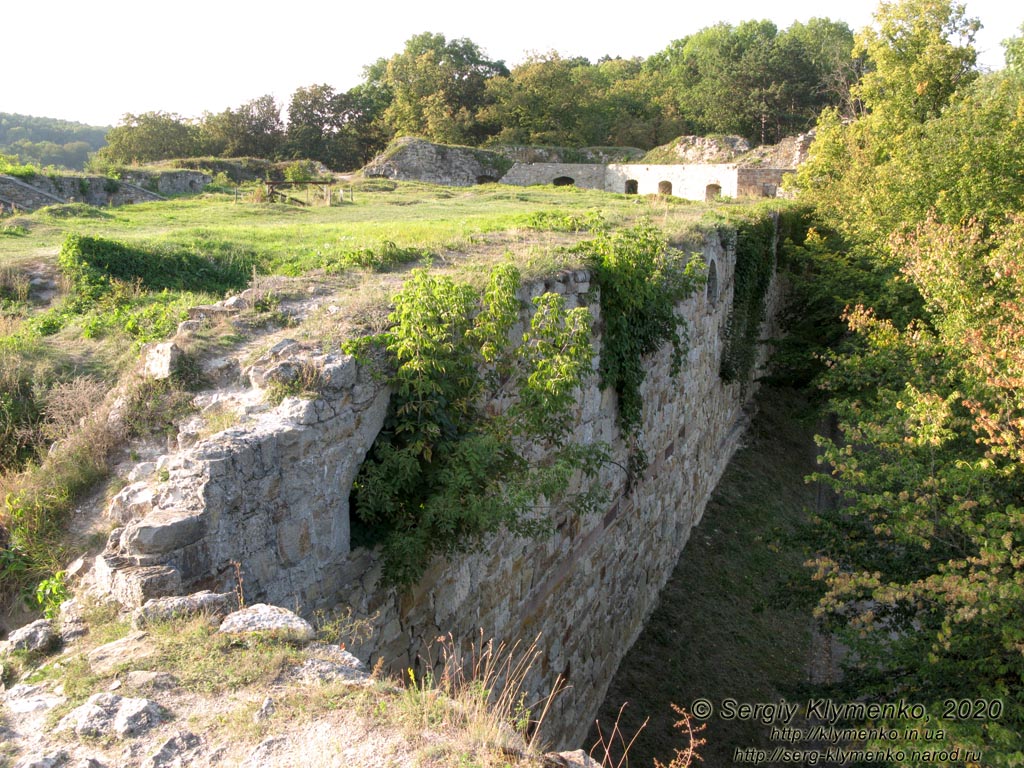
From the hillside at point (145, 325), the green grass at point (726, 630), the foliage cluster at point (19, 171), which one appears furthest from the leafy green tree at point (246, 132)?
the green grass at point (726, 630)

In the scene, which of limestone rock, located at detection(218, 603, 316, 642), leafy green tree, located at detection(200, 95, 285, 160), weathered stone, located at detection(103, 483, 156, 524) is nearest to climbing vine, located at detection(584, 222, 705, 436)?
weathered stone, located at detection(103, 483, 156, 524)

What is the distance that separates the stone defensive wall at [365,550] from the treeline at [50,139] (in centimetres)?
5193

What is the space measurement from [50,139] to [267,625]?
7333 cm

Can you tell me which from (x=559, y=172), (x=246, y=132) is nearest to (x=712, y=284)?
(x=559, y=172)

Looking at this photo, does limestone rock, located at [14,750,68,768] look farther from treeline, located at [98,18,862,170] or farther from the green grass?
treeline, located at [98,18,862,170]

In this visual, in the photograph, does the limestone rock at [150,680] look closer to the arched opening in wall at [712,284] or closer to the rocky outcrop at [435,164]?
the arched opening in wall at [712,284]

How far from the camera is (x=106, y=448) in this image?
14.5 ft

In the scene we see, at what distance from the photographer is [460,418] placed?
472 cm

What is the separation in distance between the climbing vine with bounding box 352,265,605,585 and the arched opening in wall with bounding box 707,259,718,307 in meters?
5.88

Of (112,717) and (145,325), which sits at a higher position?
(145,325)

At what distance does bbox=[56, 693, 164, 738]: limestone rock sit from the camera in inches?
100

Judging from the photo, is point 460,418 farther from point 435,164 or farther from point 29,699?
point 435,164

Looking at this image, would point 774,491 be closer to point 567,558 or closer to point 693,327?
point 693,327

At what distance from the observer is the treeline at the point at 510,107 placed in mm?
32875
